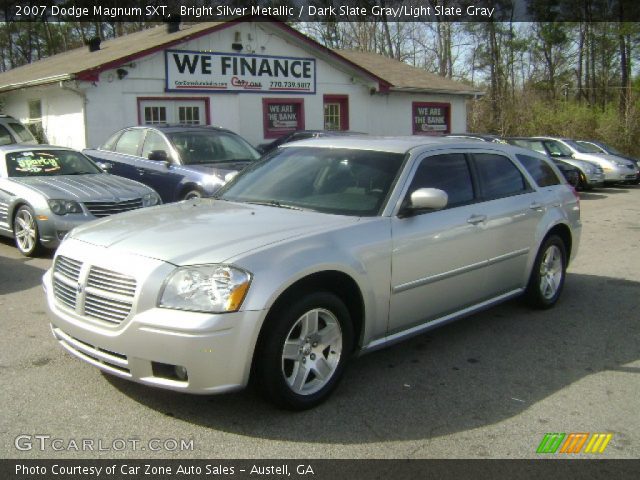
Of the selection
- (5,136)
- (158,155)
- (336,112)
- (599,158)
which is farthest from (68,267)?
(599,158)

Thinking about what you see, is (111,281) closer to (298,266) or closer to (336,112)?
(298,266)

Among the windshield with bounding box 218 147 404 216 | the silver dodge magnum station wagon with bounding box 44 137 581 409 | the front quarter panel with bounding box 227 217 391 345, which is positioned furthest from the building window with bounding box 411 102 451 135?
the front quarter panel with bounding box 227 217 391 345

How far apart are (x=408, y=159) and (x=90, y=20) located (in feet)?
121

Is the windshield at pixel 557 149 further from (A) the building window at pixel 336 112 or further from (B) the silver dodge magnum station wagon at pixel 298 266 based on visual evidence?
(B) the silver dodge magnum station wagon at pixel 298 266

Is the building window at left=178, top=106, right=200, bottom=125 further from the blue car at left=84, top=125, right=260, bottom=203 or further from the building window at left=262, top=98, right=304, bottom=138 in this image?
the blue car at left=84, top=125, right=260, bottom=203

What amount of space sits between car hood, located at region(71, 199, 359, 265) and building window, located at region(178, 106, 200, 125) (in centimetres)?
1213

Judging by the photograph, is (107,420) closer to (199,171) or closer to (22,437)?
(22,437)

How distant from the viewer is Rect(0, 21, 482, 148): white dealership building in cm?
1487

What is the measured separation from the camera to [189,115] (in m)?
16.5

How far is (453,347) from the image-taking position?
5.12m

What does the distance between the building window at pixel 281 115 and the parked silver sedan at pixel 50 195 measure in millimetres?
8939

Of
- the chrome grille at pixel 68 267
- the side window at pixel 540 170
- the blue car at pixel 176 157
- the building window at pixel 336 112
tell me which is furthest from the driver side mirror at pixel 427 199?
the building window at pixel 336 112

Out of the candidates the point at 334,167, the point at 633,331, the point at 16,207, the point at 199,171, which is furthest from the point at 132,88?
the point at 633,331

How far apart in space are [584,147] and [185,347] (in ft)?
64.6
